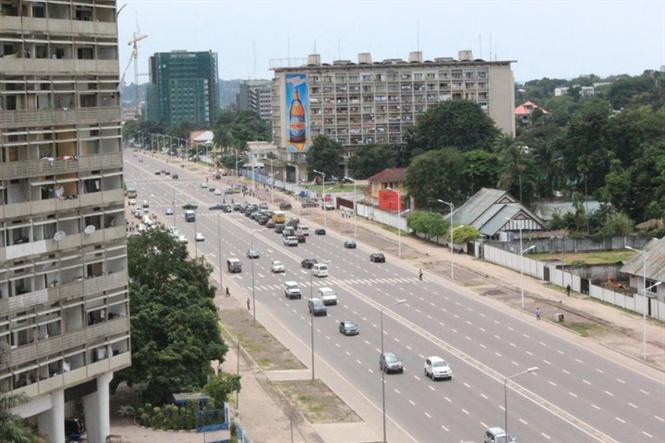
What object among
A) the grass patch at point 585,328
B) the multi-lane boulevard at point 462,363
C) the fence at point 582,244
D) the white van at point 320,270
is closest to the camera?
the multi-lane boulevard at point 462,363

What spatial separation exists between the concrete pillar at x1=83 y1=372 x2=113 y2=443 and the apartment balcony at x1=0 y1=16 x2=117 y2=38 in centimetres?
1501

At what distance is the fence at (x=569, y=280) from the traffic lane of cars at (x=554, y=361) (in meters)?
8.43

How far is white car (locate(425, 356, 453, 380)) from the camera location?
7881 cm

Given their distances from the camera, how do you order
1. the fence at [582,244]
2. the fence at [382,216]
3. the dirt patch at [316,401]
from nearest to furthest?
the dirt patch at [316,401] < the fence at [582,244] < the fence at [382,216]

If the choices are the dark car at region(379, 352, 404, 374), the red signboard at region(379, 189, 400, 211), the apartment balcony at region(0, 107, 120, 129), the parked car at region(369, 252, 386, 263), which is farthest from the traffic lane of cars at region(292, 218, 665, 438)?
the red signboard at region(379, 189, 400, 211)

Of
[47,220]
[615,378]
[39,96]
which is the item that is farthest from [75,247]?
[615,378]

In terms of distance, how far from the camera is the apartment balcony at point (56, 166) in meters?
54.8

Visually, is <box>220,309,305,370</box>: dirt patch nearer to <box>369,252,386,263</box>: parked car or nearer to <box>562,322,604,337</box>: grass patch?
<box>562,322,604,337</box>: grass patch

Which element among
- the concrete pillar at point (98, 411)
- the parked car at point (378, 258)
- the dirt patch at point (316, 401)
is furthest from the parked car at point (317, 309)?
the concrete pillar at point (98, 411)

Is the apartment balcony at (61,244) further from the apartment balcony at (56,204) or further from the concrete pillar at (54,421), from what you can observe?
the concrete pillar at (54,421)

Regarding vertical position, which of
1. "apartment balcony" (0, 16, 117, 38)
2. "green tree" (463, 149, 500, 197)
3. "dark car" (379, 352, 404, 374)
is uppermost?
"apartment balcony" (0, 16, 117, 38)

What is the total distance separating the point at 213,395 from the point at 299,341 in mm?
25948

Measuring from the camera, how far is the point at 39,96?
5638cm

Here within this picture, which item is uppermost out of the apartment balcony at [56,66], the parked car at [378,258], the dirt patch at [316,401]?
the apartment balcony at [56,66]
